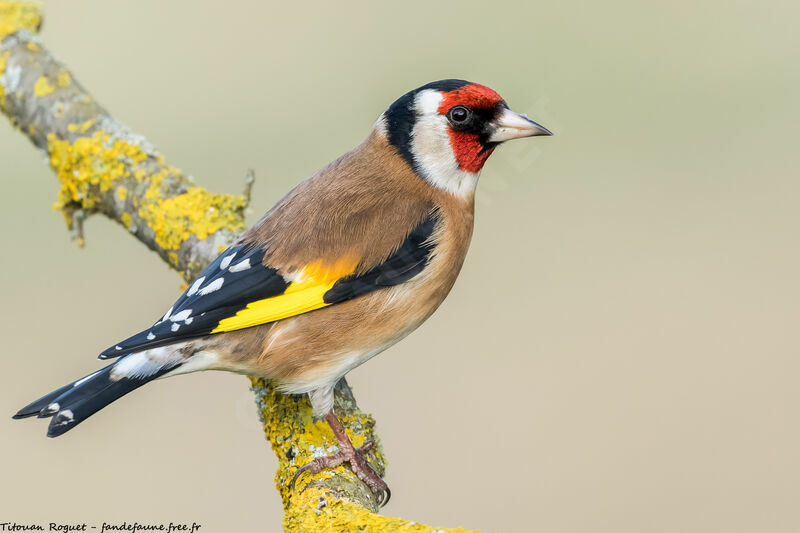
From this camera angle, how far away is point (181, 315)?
309 centimetres

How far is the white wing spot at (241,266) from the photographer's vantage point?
3215 mm

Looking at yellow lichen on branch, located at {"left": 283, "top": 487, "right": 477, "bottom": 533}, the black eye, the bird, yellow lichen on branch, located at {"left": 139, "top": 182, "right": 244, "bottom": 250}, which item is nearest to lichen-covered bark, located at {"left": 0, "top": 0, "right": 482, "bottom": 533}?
yellow lichen on branch, located at {"left": 139, "top": 182, "right": 244, "bottom": 250}

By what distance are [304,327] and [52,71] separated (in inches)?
91.3

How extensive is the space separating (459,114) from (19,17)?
8.92 feet

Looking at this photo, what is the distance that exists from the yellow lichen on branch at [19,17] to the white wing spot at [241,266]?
7.75ft

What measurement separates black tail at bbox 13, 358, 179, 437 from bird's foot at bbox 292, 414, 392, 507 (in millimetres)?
636

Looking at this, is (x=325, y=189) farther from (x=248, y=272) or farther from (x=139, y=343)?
(x=139, y=343)

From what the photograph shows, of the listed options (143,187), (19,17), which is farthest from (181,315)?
(19,17)

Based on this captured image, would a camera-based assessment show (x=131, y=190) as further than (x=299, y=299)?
Yes

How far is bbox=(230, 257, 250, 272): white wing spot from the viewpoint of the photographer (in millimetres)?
3215

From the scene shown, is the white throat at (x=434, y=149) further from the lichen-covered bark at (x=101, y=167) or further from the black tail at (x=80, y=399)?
the black tail at (x=80, y=399)

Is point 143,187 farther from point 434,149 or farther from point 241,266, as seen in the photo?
point 434,149

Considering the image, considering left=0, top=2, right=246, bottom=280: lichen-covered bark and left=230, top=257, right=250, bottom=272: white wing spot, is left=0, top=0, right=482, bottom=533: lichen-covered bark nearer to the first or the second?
left=0, top=2, right=246, bottom=280: lichen-covered bark

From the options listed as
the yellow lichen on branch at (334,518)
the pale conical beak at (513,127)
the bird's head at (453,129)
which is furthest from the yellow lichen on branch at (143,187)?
the yellow lichen on branch at (334,518)
